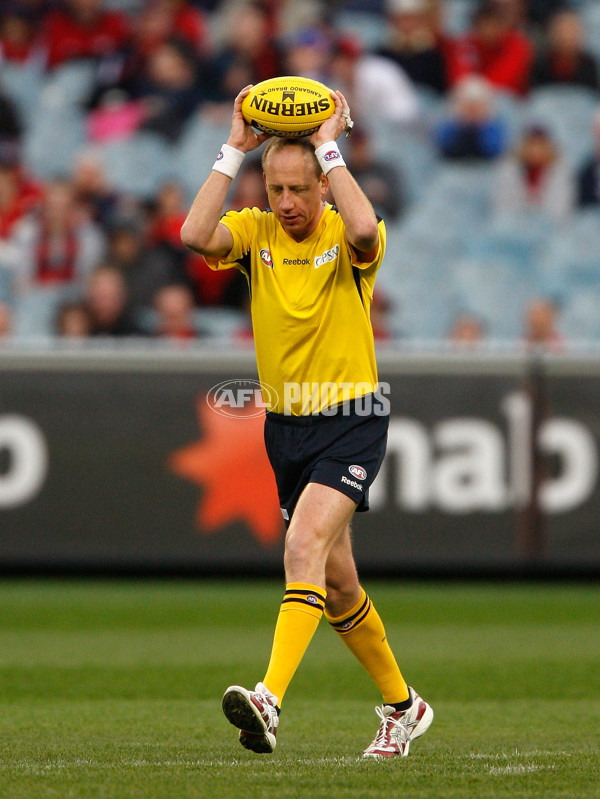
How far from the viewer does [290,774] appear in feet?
14.9

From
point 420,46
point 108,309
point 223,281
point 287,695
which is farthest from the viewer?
point 420,46

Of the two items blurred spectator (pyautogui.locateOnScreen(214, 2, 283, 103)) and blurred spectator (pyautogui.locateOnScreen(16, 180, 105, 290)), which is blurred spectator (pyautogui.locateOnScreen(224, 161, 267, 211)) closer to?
blurred spectator (pyautogui.locateOnScreen(16, 180, 105, 290))

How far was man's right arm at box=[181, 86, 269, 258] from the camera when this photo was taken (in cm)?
509

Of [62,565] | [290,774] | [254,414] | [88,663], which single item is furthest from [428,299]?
[290,774]

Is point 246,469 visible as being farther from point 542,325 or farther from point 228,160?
point 228,160

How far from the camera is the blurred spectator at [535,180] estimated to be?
13.9 m

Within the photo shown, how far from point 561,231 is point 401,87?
243 centimetres

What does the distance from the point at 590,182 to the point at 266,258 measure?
9365mm

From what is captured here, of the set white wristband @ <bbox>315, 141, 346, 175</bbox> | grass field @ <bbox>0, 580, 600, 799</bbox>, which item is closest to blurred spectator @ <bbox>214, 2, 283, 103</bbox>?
grass field @ <bbox>0, 580, 600, 799</bbox>

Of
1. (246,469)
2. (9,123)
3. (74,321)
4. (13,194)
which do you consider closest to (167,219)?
(74,321)

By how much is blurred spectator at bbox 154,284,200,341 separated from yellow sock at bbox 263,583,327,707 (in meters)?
7.40

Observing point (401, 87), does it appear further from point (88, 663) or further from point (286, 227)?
point (286, 227)

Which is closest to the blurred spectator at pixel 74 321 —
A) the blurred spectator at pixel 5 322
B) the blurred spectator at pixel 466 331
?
the blurred spectator at pixel 5 322

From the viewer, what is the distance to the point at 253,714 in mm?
4477
